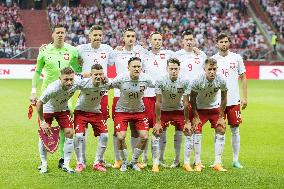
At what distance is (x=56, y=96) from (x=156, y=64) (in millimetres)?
2200

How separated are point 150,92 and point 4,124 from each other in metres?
6.95

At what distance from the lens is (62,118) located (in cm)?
1141

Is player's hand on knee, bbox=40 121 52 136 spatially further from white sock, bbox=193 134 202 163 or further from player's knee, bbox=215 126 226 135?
player's knee, bbox=215 126 226 135

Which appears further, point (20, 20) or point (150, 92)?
point (20, 20)

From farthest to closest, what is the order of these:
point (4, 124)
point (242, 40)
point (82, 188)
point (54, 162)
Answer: point (242, 40) < point (4, 124) < point (54, 162) < point (82, 188)

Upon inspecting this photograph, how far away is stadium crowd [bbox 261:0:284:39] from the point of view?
4543 centimetres

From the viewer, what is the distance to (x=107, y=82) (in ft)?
37.1

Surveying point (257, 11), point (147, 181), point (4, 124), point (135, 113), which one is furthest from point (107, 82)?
point (257, 11)

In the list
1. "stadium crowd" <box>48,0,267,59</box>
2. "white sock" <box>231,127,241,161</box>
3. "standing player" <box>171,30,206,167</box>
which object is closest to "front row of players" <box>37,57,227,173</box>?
"white sock" <box>231,127,241,161</box>

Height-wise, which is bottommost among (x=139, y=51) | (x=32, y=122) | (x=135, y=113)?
(x=32, y=122)

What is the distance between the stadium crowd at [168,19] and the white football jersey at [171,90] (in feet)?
90.9

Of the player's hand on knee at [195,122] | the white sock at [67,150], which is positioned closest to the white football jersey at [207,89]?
the player's hand on knee at [195,122]

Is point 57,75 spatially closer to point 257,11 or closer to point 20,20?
point 20,20

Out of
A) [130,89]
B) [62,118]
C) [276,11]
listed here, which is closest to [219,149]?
[130,89]
